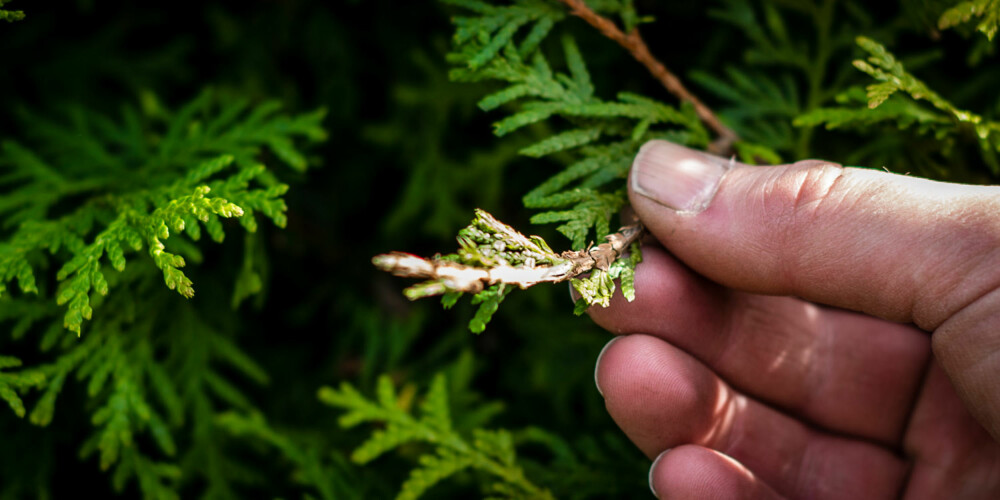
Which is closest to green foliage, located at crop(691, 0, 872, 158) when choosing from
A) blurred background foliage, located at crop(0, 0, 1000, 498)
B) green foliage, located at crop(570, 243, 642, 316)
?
blurred background foliage, located at crop(0, 0, 1000, 498)

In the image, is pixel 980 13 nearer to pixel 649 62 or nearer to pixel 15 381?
pixel 649 62

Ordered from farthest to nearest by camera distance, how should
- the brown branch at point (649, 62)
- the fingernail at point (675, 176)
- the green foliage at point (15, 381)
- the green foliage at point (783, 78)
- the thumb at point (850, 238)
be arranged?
the green foliage at point (783, 78) → the brown branch at point (649, 62) → the fingernail at point (675, 176) → the green foliage at point (15, 381) → the thumb at point (850, 238)

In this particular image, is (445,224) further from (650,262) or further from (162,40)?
(162,40)

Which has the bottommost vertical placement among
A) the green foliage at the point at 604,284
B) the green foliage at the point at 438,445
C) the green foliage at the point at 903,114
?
the green foliage at the point at 438,445

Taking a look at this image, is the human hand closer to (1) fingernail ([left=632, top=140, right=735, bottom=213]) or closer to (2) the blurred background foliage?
(1) fingernail ([left=632, top=140, right=735, bottom=213])

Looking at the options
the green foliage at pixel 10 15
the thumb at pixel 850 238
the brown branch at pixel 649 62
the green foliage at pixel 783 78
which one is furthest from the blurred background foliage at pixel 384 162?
the green foliage at pixel 10 15

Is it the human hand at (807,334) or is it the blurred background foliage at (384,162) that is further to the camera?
the blurred background foliage at (384,162)

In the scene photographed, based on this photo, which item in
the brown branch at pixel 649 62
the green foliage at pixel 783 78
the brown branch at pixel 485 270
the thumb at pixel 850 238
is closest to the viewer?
the brown branch at pixel 485 270

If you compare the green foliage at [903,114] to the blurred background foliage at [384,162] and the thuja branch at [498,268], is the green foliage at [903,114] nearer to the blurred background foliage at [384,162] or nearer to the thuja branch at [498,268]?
the blurred background foliage at [384,162]

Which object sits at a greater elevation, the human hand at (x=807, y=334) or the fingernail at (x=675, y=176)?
the fingernail at (x=675, y=176)
